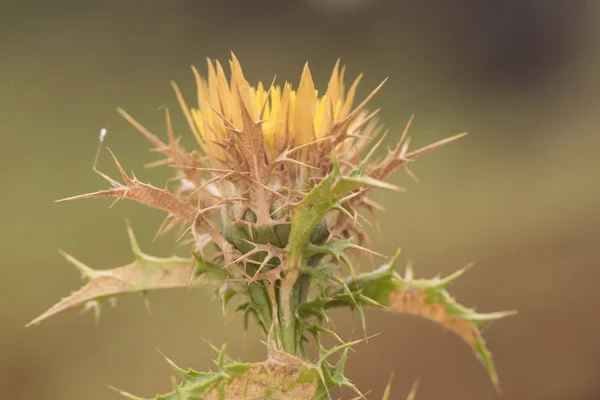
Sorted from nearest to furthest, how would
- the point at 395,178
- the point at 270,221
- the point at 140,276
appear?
1. the point at 270,221
2. the point at 140,276
3. the point at 395,178

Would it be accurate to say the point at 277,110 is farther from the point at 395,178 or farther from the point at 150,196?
the point at 395,178

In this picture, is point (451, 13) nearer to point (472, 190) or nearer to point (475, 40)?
point (475, 40)

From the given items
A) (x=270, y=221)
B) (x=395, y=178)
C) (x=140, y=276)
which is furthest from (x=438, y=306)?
(x=395, y=178)

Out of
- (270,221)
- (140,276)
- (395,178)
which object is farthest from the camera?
(395,178)

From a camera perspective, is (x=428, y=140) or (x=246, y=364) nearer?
(x=246, y=364)

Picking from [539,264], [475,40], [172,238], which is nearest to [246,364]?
[172,238]

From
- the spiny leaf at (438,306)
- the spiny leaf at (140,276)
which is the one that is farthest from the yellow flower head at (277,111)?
the spiny leaf at (438,306)

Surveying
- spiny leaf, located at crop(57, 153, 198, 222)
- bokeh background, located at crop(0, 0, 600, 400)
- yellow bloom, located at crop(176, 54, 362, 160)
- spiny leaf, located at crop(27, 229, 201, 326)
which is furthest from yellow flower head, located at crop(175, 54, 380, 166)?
bokeh background, located at crop(0, 0, 600, 400)
